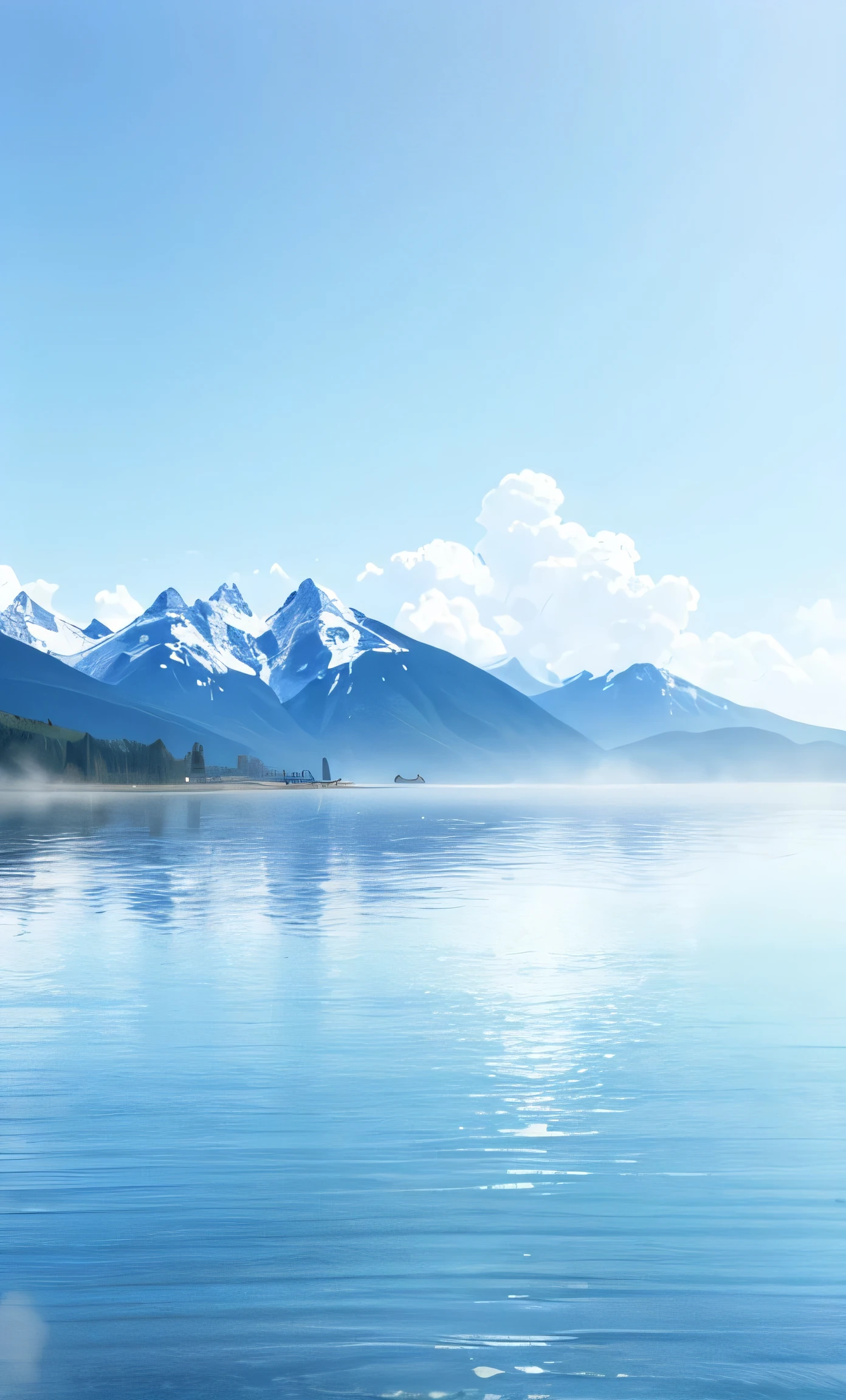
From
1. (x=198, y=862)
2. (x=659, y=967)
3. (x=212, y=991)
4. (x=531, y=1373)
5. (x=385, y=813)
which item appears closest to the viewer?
(x=531, y=1373)

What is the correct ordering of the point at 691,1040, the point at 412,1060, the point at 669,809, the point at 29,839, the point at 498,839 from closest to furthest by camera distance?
the point at 412,1060, the point at 691,1040, the point at 29,839, the point at 498,839, the point at 669,809

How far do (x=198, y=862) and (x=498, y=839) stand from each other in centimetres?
3578

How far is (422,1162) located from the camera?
45.3ft

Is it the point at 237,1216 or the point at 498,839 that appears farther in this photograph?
the point at 498,839

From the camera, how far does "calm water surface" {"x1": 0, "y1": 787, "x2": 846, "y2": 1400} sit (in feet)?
30.4

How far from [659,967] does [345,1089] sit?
14148 millimetres

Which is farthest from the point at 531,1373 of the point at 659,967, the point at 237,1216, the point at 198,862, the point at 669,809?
the point at 669,809

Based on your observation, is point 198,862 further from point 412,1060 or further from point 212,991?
point 412,1060

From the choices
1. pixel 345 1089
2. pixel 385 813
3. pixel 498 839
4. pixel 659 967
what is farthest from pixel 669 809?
pixel 345 1089

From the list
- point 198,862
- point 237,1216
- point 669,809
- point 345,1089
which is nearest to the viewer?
point 237,1216

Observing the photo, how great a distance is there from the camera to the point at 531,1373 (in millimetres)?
8867

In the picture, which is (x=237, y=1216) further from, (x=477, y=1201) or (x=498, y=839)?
(x=498, y=839)

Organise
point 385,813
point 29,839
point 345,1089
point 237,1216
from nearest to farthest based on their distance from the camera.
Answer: point 237,1216 → point 345,1089 → point 29,839 → point 385,813

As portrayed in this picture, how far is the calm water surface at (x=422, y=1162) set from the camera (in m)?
9.26
